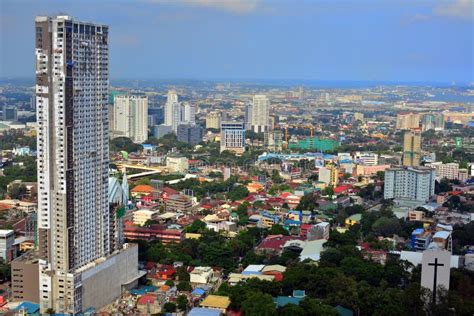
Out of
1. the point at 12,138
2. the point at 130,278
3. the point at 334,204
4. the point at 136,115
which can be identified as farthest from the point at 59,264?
the point at 136,115

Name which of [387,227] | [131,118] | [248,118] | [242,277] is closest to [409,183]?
[387,227]

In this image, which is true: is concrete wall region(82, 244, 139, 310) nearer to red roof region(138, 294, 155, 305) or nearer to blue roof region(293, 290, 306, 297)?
red roof region(138, 294, 155, 305)

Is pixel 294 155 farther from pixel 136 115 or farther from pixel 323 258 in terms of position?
pixel 323 258

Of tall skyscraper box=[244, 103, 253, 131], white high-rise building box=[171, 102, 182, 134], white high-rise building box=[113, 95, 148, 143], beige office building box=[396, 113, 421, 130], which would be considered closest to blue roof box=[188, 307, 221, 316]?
white high-rise building box=[113, 95, 148, 143]

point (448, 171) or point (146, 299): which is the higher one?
point (448, 171)

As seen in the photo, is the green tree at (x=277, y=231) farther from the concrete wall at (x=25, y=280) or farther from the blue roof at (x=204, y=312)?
the concrete wall at (x=25, y=280)

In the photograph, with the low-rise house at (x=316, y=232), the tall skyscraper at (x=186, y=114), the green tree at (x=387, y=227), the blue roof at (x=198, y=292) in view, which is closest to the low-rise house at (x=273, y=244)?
the low-rise house at (x=316, y=232)

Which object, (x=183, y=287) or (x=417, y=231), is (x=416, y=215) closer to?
(x=417, y=231)
